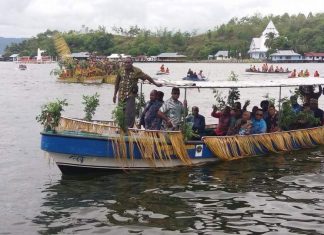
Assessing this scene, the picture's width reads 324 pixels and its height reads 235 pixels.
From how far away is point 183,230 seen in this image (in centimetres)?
955

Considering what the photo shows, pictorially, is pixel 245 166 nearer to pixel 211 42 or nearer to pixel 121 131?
pixel 121 131

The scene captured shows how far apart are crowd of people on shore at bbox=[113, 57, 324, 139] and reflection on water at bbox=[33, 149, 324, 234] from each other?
50.9 inches

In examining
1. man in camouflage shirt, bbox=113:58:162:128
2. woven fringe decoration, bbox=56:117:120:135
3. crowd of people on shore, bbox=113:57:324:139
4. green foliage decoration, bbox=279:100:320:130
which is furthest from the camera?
green foliage decoration, bbox=279:100:320:130

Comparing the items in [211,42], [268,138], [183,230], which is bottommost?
[183,230]

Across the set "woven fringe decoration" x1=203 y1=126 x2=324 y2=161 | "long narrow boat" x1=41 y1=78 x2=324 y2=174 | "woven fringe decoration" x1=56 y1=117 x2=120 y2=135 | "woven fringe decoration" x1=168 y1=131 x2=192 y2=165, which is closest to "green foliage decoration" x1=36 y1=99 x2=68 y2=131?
"long narrow boat" x1=41 y1=78 x2=324 y2=174

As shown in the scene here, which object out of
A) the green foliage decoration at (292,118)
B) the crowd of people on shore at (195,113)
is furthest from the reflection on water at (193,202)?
the green foliage decoration at (292,118)

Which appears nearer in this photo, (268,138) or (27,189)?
(27,189)

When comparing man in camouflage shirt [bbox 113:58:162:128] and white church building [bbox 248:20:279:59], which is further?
white church building [bbox 248:20:279:59]

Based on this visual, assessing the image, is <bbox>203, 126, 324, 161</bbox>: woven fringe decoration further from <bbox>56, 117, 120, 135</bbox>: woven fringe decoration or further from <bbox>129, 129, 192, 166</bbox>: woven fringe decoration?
<bbox>56, 117, 120, 135</bbox>: woven fringe decoration

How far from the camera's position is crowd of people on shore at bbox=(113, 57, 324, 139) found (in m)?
13.4

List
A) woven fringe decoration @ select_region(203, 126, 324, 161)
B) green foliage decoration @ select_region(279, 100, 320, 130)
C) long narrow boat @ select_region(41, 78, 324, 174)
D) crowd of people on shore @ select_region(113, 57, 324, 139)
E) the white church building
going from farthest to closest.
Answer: the white church building
green foliage decoration @ select_region(279, 100, 320, 130)
woven fringe decoration @ select_region(203, 126, 324, 161)
crowd of people on shore @ select_region(113, 57, 324, 139)
long narrow boat @ select_region(41, 78, 324, 174)

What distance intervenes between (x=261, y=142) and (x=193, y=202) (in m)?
5.00

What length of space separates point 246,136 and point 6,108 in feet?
72.5

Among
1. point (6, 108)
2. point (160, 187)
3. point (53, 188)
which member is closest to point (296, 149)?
point (160, 187)
